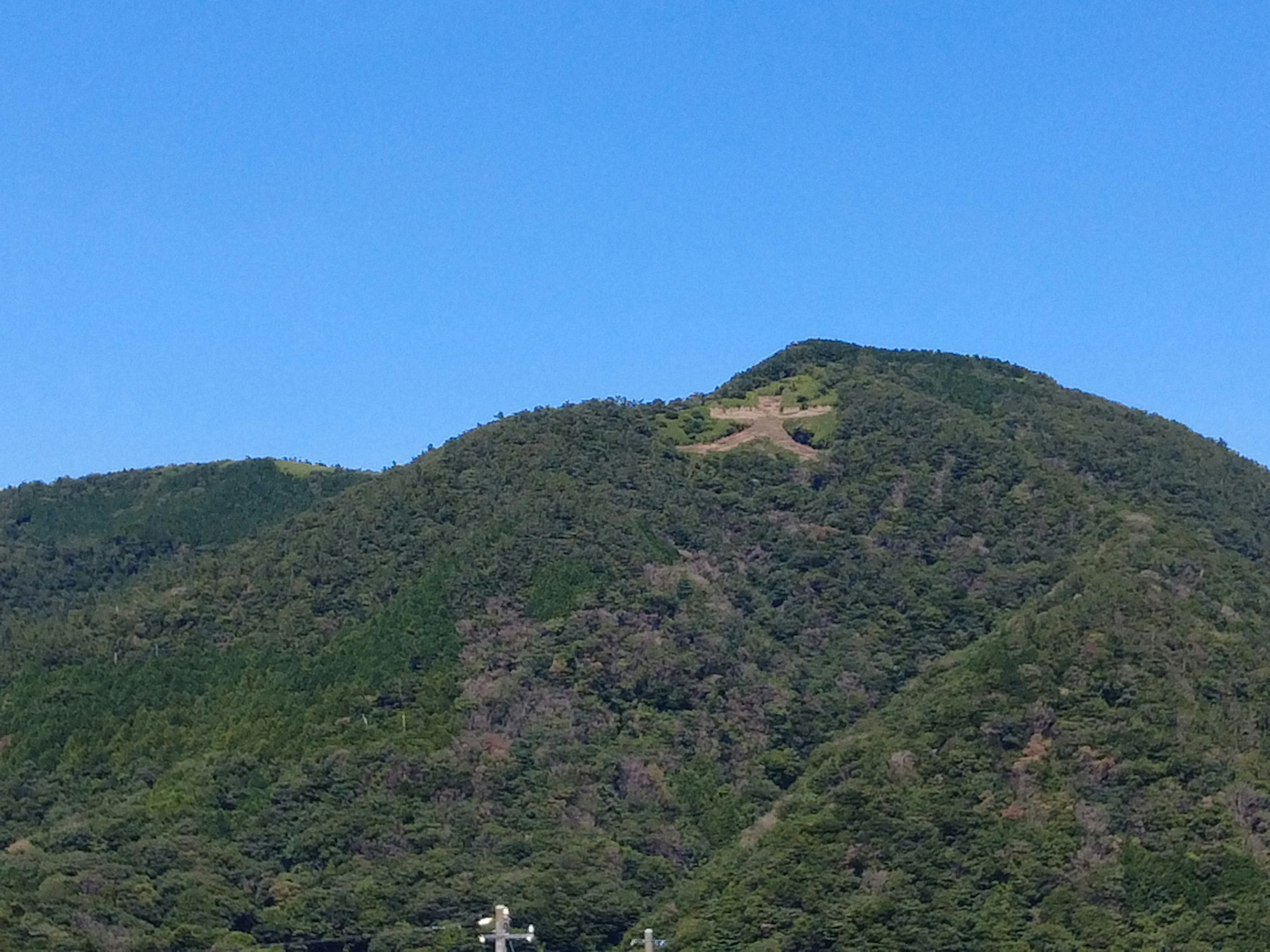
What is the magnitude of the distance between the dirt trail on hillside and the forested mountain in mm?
545

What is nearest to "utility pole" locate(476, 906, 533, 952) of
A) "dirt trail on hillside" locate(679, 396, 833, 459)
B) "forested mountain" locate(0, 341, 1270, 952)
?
"forested mountain" locate(0, 341, 1270, 952)

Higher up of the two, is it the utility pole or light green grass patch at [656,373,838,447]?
light green grass patch at [656,373,838,447]

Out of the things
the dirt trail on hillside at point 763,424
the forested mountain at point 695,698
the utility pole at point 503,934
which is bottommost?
the utility pole at point 503,934

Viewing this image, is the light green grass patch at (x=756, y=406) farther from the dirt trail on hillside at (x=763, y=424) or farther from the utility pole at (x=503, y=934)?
the utility pole at (x=503, y=934)

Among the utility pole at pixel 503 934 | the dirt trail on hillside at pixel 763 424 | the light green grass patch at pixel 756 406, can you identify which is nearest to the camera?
the utility pole at pixel 503 934

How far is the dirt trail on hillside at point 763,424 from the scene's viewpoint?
15962cm

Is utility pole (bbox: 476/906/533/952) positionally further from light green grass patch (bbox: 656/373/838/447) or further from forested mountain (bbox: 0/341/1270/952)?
light green grass patch (bbox: 656/373/838/447)

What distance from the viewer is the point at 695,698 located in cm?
12494

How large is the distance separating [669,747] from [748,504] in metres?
31.5

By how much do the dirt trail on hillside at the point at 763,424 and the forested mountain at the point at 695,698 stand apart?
0.54 meters

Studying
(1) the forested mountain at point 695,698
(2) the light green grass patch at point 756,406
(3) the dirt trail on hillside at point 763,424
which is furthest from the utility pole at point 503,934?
(2) the light green grass patch at point 756,406

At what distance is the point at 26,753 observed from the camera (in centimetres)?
12281

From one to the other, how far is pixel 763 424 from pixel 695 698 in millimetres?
45438

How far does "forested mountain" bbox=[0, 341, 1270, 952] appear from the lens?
99.6 m
